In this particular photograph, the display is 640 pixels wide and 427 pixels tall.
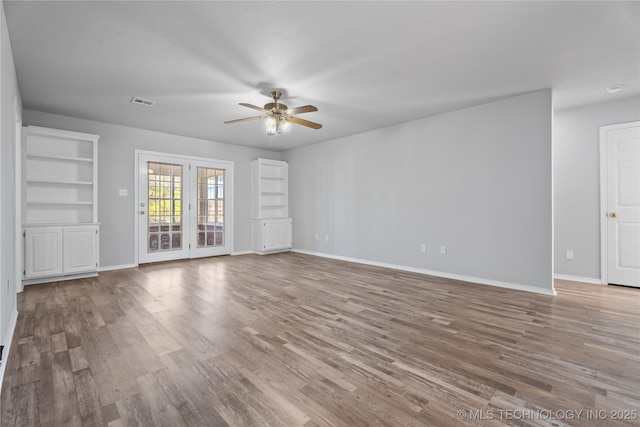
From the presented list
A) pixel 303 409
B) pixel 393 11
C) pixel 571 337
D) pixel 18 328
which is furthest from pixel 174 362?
pixel 571 337

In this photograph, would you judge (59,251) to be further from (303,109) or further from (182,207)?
(303,109)

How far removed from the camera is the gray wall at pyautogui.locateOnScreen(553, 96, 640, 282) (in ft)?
13.5

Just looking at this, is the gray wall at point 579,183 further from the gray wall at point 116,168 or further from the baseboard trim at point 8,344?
the gray wall at point 116,168

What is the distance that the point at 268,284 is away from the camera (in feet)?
13.3

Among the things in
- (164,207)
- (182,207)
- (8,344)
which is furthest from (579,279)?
(164,207)

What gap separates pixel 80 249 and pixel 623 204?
782 cm

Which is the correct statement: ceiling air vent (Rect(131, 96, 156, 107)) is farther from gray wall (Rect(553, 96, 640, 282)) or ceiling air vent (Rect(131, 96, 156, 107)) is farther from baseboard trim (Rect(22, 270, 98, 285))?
gray wall (Rect(553, 96, 640, 282))

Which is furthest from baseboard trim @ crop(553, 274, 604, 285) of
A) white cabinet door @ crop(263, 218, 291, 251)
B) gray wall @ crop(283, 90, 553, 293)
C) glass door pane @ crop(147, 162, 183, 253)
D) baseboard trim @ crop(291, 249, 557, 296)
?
glass door pane @ crop(147, 162, 183, 253)

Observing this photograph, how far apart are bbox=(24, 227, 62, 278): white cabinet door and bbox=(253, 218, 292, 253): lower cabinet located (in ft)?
11.4

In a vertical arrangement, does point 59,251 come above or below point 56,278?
above

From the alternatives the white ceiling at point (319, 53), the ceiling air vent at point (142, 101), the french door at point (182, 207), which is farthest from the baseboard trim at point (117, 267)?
the ceiling air vent at point (142, 101)

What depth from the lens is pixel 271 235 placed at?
22.3 ft

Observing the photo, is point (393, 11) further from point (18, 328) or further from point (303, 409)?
point (18, 328)

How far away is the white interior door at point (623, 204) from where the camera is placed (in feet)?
12.7
